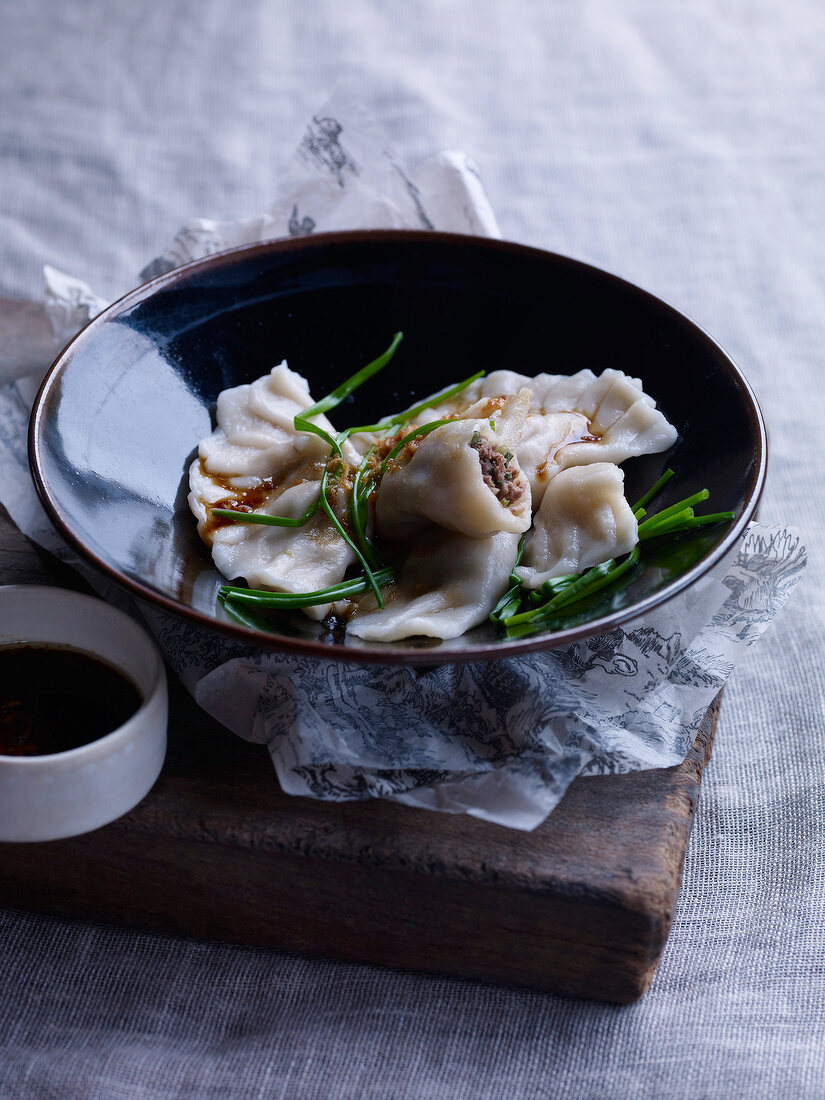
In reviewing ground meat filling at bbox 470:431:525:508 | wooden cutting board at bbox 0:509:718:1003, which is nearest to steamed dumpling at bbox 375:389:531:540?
ground meat filling at bbox 470:431:525:508

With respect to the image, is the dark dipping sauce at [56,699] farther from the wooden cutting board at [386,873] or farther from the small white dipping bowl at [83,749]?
the wooden cutting board at [386,873]

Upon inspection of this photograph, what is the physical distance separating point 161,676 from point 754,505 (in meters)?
0.93

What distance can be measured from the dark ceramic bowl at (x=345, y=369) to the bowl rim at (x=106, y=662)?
0.27 ft

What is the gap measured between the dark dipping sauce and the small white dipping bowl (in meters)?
0.02

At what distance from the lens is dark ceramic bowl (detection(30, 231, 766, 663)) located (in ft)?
5.80

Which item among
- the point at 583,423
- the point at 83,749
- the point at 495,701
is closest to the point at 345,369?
the point at 583,423

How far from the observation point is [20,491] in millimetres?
2236

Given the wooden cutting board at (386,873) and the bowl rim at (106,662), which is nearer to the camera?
the bowl rim at (106,662)

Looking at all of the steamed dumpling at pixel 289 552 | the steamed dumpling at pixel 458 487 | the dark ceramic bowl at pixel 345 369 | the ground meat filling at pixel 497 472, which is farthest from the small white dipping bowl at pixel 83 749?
the ground meat filling at pixel 497 472

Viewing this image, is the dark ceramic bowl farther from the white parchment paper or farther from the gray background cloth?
the gray background cloth

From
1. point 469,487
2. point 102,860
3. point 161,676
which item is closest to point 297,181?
point 469,487

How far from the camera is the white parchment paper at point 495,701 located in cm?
172

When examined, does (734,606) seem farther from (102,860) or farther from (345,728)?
(102,860)

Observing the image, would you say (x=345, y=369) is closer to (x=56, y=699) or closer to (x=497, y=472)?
(x=497, y=472)
